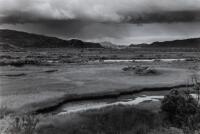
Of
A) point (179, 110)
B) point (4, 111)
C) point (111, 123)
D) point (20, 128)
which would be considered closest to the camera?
point (20, 128)

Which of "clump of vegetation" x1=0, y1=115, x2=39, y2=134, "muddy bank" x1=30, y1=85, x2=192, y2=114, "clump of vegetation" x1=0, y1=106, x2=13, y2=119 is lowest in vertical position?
"muddy bank" x1=30, y1=85, x2=192, y2=114

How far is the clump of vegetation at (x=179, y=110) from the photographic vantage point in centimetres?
1919

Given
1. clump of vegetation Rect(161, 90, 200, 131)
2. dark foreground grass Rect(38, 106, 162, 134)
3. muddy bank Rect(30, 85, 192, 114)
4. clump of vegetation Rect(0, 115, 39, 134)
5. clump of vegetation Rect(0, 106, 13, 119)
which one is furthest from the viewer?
muddy bank Rect(30, 85, 192, 114)

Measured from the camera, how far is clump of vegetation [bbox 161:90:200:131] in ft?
63.0

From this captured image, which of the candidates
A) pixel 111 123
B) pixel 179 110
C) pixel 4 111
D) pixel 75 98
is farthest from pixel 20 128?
pixel 75 98

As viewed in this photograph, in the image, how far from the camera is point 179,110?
2062 centimetres

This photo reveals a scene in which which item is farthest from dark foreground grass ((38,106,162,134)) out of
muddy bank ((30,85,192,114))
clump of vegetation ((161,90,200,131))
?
muddy bank ((30,85,192,114))

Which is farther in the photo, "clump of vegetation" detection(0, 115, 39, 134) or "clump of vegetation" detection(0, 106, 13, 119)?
"clump of vegetation" detection(0, 106, 13, 119)

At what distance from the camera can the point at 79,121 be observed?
19906mm

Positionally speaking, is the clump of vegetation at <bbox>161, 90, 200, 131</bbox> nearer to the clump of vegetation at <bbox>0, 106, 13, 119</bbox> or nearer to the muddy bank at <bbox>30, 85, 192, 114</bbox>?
the muddy bank at <bbox>30, 85, 192, 114</bbox>

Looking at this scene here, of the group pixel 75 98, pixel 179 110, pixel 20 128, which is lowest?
pixel 75 98

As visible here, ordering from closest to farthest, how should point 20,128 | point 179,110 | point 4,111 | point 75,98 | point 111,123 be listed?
point 20,128 < point 111,123 < point 179,110 < point 4,111 < point 75,98

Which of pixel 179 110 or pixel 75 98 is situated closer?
pixel 179 110

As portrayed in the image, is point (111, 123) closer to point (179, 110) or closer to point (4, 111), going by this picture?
point (179, 110)
